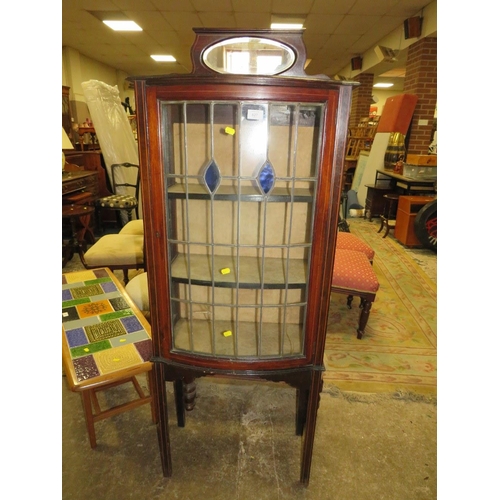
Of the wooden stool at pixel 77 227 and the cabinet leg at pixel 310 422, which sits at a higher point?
the wooden stool at pixel 77 227

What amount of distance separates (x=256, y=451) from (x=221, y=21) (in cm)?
549

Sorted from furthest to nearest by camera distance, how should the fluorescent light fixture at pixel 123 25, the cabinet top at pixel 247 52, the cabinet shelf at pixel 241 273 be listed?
the fluorescent light fixture at pixel 123 25 < the cabinet shelf at pixel 241 273 < the cabinet top at pixel 247 52

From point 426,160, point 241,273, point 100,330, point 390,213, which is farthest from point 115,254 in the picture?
point 426,160

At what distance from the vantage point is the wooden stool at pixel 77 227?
3.56 m

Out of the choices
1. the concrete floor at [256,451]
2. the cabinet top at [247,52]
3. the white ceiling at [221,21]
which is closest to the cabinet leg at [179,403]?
the concrete floor at [256,451]

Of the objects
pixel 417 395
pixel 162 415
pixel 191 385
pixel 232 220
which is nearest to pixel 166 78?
pixel 232 220

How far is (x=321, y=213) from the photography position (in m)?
1.07

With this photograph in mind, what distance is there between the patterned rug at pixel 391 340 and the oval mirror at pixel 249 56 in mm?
1714

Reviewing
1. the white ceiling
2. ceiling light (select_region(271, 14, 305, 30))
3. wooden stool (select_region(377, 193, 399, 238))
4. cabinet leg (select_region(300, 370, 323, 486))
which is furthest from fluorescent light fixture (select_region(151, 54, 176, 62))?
cabinet leg (select_region(300, 370, 323, 486))

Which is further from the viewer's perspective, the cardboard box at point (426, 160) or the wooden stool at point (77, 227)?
the cardboard box at point (426, 160)

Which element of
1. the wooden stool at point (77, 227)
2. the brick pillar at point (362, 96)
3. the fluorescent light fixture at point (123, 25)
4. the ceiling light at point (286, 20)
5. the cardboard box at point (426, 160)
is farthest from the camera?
the brick pillar at point (362, 96)

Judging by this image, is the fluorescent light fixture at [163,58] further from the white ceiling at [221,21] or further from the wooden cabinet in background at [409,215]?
the wooden cabinet in background at [409,215]

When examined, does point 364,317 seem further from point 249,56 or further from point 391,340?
point 249,56

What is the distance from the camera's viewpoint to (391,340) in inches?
97.2
